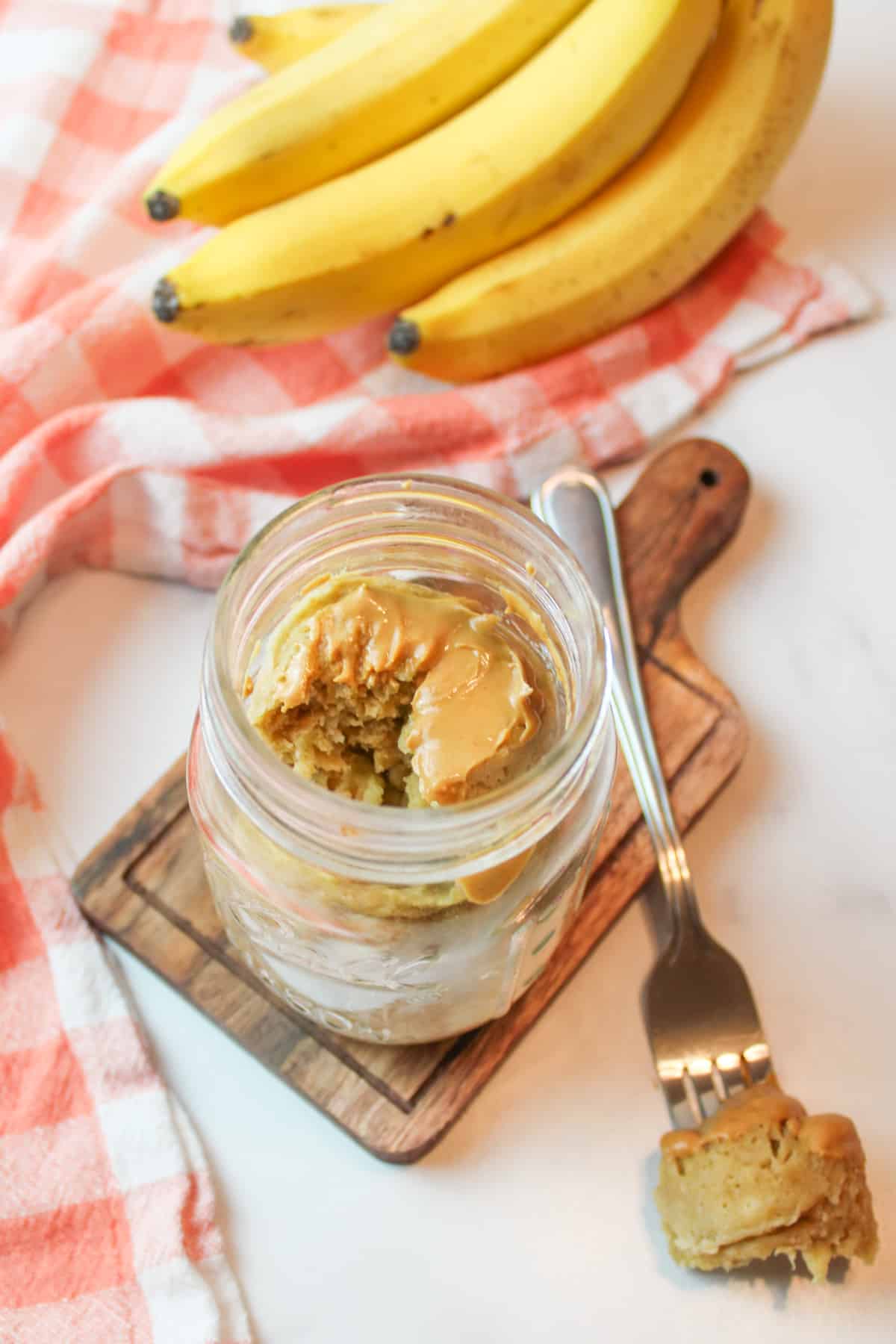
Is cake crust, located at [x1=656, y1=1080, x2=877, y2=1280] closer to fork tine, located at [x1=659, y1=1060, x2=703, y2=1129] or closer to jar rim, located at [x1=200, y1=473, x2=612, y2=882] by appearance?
fork tine, located at [x1=659, y1=1060, x2=703, y2=1129]

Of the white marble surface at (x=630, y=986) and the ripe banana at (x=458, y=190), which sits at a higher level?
the ripe banana at (x=458, y=190)

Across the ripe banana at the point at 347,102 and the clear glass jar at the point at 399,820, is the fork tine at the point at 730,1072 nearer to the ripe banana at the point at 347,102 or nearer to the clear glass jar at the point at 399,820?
the clear glass jar at the point at 399,820

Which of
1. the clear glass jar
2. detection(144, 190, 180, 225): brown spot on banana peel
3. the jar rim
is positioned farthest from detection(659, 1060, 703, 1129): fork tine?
detection(144, 190, 180, 225): brown spot on banana peel

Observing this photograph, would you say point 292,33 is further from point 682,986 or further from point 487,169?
point 682,986

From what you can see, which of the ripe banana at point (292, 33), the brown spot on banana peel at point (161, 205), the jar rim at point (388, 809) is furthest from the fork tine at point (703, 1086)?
the ripe banana at point (292, 33)

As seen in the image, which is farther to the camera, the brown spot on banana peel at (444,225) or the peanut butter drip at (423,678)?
the brown spot on banana peel at (444,225)

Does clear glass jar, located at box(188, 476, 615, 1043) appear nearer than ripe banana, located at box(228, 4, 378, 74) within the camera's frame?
Yes
